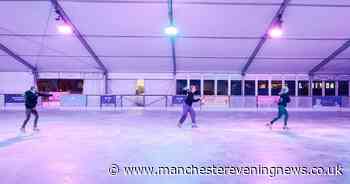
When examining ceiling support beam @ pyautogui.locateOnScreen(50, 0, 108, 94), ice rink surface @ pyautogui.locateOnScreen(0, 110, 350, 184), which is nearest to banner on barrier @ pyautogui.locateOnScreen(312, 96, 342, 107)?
ice rink surface @ pyautogui.locateOnScreen(0, 110, 350, 184)

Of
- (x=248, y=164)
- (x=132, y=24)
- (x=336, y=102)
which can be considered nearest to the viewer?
(x=248, y=164)

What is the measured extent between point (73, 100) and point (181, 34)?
34.8ft

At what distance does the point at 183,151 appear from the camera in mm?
7336

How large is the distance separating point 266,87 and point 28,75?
771 inches

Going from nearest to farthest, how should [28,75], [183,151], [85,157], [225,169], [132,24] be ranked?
[225,169] < [85,157] < [183,151] < [132,24] < [28,75]

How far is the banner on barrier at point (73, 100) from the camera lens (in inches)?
924

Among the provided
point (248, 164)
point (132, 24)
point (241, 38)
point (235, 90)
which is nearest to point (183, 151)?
point (248, 164)

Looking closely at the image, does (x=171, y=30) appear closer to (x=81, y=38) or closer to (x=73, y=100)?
(x=81, y=38)

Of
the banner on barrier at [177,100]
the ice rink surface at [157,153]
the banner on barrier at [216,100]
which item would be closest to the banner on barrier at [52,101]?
the banner on barrier at [177,100]

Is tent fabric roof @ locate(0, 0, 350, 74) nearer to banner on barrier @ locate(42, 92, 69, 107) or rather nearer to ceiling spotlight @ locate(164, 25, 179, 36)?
ceiling spotlight @ locate(164, 25, 179, 36)

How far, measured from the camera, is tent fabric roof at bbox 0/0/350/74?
1512 centimetres

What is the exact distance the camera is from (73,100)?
77.5 feet

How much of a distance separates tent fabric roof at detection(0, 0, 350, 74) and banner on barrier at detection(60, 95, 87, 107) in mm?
2377

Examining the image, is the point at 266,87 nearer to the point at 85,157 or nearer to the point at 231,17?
the point at 231,17
